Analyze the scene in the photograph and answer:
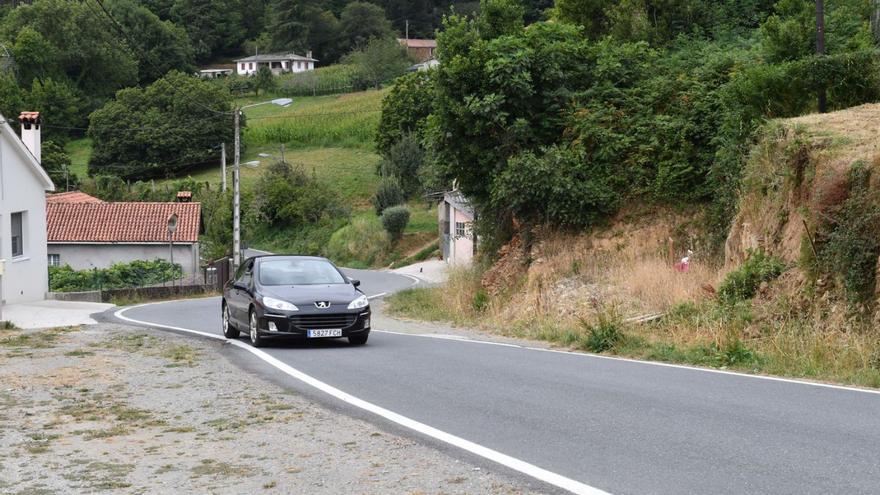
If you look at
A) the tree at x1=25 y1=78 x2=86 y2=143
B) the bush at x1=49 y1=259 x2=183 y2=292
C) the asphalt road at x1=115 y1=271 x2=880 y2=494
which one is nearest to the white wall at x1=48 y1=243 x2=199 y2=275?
the bush at x1=49 y1=259 x2=183 y2=292

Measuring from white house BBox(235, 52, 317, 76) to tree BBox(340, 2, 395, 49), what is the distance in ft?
20.8

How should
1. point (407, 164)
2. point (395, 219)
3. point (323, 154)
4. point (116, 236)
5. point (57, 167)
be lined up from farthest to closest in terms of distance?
point (323, 154)
point (57, 167)
point (407, 164)
point (395, 219)
point (116, 236)

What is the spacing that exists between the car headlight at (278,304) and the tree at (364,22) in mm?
111563

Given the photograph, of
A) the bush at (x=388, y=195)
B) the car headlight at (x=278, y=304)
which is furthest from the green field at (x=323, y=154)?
the car headlight at (x=278, y=304)

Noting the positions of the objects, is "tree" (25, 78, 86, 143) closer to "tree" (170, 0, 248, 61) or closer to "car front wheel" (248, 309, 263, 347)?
"tree" (170, 0, 248, 61)

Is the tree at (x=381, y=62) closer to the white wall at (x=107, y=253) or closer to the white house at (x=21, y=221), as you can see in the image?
the white wall at (x=107, y=253)

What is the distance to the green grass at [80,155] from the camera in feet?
313

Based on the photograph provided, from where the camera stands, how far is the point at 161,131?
9200cm

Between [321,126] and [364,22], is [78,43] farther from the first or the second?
[364,22]

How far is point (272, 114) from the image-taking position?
112 meters

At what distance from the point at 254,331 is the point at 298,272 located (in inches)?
59.0

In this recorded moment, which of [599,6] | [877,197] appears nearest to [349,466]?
[877,197]

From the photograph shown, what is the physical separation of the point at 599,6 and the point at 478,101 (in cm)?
1085

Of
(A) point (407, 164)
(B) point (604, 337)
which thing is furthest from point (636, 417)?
(A) point (407, 164)
